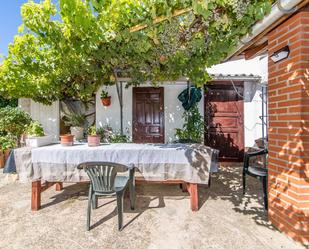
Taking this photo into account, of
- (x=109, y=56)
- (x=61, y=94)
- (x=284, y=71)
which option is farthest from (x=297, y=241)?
(x=61, y=94)

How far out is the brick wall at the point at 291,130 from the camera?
8.35 feet

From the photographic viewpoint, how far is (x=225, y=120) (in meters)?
7.48

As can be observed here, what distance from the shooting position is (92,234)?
117 inches

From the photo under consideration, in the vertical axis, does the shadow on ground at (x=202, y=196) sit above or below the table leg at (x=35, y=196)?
below

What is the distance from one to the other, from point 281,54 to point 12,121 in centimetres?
721

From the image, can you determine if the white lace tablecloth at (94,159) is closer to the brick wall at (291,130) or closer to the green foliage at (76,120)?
the brick wall at (291,130)

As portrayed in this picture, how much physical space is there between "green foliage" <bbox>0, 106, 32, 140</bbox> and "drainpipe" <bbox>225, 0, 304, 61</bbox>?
655 centimetres

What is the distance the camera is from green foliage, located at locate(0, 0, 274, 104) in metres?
2.56

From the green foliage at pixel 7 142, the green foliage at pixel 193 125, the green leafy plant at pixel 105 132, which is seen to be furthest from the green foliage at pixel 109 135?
the green foliage at pixel 7 142

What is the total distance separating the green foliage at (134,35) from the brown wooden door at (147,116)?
2.29 meters

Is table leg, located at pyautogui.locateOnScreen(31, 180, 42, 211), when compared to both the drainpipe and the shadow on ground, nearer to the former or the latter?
the shadow on ground

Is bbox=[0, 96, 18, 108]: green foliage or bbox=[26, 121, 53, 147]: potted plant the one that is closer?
bbox=[26, 121, 53, 147]: potted plant

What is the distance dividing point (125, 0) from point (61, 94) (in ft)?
18.0

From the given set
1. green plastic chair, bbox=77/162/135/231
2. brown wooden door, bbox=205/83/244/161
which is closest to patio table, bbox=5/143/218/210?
green plastic chair, bbox=77/162/135/231
